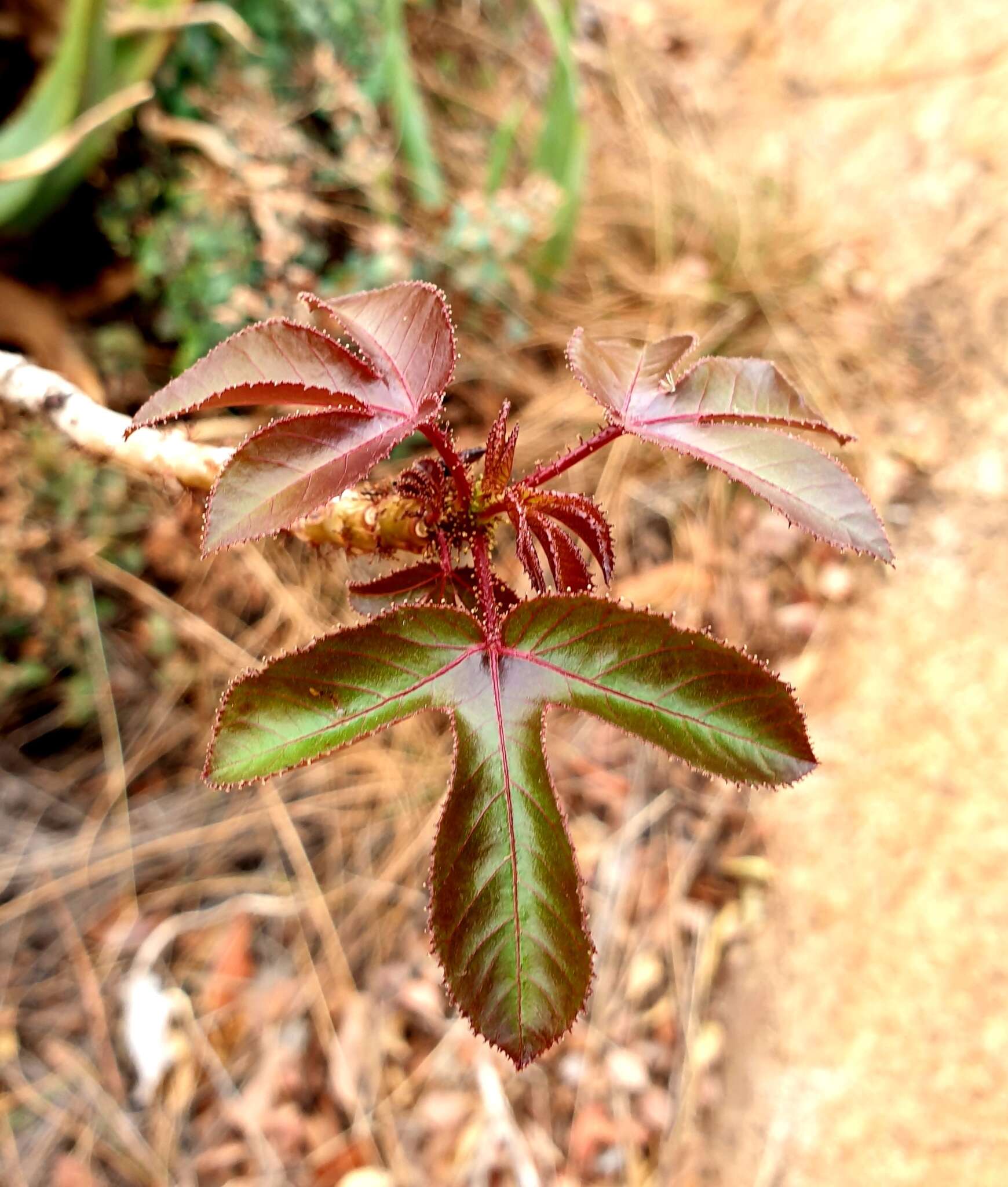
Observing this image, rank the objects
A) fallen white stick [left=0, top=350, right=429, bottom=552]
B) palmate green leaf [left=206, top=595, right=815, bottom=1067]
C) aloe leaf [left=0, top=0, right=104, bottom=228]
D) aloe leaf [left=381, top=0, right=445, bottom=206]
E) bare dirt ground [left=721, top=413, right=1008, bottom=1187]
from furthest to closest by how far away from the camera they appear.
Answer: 1. aloe leaf [left=381, top=0, right=445, bottom=206]
2. bare dirt ground [left=721, top=413, right=1008, bottom=1187]
3. aloe leaf [left=0, top=0, right=104, bottom=228]
4. fallen white stick [left=0, top=350, right=429, bottom=552]
5. palmate green leaf [left=206, top=595, right=815, bottom=1067]

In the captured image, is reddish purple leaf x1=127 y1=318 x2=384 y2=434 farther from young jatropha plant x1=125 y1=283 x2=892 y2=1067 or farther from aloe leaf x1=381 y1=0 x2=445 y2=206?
aloe leaf x1=381 y1=0 x2=445 y2=206

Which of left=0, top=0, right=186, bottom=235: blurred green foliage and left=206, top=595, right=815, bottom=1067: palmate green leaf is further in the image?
left=0, top=0, right=186, bottom=235: blurred green foliage

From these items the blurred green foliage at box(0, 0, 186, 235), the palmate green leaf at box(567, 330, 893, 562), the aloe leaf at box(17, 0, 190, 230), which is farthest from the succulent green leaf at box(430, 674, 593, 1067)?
the aloe leaf at box(17, 0, 190, 230)

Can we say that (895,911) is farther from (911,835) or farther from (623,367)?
(623,367)

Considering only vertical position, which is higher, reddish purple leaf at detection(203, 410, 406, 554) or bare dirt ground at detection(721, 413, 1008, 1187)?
reddish purple leaf at detection(203, 410, 406, 554)

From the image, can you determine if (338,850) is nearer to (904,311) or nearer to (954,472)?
(954,472)

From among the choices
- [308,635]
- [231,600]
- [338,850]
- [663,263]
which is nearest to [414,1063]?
[338,850]

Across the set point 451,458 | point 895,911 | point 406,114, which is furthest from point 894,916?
point 406,114
